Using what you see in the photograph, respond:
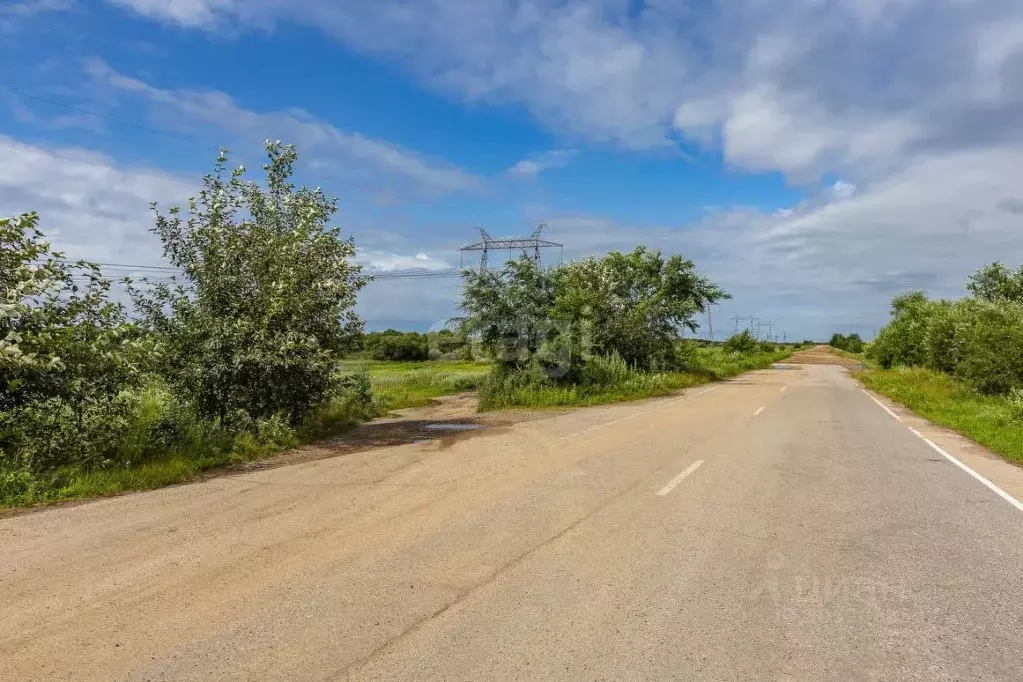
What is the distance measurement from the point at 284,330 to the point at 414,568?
9.17 metres

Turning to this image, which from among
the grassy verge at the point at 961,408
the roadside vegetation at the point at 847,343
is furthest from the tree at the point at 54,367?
the roadside vegetation at the point at 847,343

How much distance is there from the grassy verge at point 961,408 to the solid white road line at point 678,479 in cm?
615

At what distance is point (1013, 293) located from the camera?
51.2 metres

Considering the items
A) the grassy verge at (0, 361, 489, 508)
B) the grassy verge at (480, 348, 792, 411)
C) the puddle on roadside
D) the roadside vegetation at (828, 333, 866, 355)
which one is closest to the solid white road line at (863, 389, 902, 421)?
the grassy verge at (480, 348, 792, 411)

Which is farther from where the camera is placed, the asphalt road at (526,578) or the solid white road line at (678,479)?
the solid white road line at (678,479)

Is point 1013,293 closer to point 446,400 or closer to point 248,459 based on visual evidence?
point 446,400

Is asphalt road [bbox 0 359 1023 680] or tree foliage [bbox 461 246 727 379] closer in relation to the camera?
asphalt road [bbox 0 359 1023 680]

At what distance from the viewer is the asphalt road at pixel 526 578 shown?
421 centimetres

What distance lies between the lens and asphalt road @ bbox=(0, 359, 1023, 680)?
166 inches

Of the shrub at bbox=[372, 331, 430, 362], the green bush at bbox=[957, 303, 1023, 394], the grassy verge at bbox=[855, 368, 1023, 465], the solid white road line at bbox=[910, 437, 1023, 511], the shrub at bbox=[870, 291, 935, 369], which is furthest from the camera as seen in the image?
the shrub at bbox=[372, 331, 430, 362]

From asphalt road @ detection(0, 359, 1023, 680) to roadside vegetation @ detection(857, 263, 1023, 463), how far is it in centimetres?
771

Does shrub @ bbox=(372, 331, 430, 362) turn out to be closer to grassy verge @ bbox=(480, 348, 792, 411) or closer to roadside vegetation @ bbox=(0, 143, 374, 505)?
grassy verge @ bbox=(480, 348, 792, 411)

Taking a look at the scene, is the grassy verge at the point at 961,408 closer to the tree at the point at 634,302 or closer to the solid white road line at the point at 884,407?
the solid white road line at the point at 884,407

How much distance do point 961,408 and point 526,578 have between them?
21.5 meters
